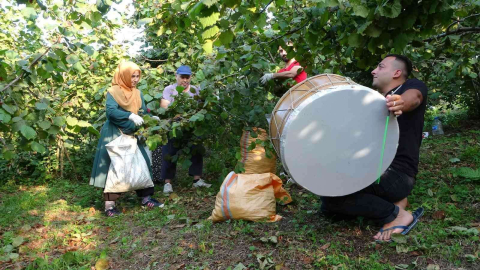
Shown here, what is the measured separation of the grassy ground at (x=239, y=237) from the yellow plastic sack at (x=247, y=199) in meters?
0.09

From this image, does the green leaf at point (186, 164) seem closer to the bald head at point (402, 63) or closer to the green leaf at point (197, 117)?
the green leaf at point (197, 117)

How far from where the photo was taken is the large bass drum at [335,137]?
99.7 inches

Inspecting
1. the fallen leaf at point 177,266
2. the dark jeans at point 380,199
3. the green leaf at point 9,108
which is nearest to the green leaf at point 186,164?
the fallen leaf at point 177,266

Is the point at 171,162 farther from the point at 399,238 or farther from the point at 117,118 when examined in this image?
the point at 399,238

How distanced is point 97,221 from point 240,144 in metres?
1.70

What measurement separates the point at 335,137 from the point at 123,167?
254cm

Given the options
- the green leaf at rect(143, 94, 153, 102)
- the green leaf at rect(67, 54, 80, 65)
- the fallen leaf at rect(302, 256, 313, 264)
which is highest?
the green leaf at rect(67, 54, 80, 65)

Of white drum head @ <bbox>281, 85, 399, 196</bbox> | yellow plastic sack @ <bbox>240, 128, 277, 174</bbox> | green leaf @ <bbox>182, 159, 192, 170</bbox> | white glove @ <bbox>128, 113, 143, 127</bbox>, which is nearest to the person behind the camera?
white drum head @ <bbox>281, 85, 399, 196</bbox>

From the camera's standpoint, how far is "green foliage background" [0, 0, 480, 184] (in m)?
2.46

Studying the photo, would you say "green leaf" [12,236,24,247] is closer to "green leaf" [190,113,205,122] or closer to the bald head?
"green leaf" [190,113,205,122]

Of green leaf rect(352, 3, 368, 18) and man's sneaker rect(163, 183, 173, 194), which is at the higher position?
green leaf rect(352, 3, 368, 18)

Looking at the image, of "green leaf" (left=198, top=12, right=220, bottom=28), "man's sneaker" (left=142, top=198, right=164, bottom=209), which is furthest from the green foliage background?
"man's sneaker" (left=142, top=198, right=164, bottom=209)

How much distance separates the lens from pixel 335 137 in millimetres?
2592

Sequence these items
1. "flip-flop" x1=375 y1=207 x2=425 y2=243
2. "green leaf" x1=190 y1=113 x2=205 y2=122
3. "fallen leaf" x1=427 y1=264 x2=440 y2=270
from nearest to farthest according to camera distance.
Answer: "fallen leaf" x1=427 y1=264 x2=440 y2=270 → "flip-flop" x1=375 y1=207 x2=425 y2=243 → "green leaf" x1=190 y1=113 x2=205 y2=122
